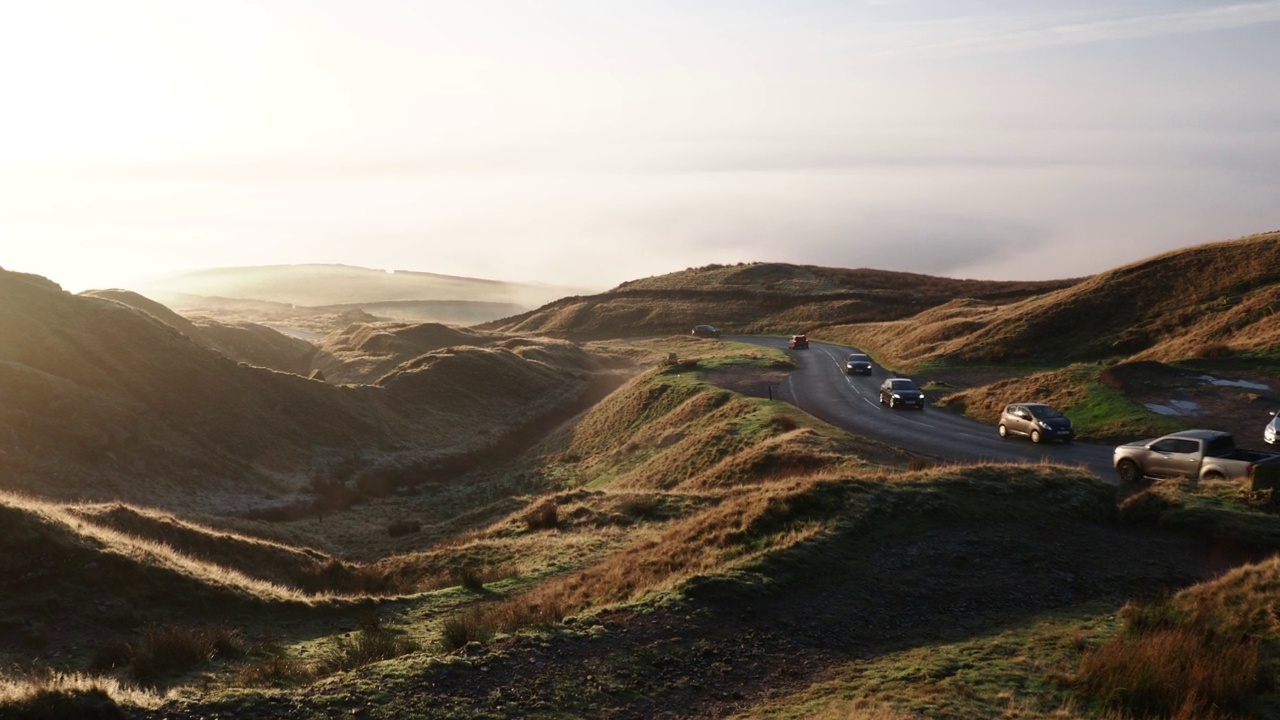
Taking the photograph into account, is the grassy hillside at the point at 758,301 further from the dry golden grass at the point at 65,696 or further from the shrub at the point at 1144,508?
the dry golden grass at the point at 65,696

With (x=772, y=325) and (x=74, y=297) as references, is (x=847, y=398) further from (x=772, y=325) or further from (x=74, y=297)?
(x=772, y=325)

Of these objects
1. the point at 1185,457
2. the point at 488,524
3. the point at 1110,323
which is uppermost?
the point at 1110,323

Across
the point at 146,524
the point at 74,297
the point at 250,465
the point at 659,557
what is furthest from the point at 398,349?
the point at 659,557

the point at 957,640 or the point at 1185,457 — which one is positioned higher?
the point at 1185,457

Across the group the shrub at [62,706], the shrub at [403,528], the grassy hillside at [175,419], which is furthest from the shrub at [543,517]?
the shrub at [62,706]

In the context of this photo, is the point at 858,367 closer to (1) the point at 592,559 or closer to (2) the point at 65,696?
(1) the point at 592,559

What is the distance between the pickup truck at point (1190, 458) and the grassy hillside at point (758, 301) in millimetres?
80824

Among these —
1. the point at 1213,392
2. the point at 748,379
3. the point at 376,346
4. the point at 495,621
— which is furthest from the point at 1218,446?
the point at 376,346

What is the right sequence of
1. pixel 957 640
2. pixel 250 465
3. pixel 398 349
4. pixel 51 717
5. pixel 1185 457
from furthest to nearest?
1. pixel 398 349
2. pixel 250 465
3. pixel 1185 457
4. pixel 957 640
5. pixel 51 717

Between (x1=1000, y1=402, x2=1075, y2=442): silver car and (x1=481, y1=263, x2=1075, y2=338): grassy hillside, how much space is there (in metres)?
69.2

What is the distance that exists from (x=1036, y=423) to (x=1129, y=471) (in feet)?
Answer: 31.0

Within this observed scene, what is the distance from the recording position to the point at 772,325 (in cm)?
11794

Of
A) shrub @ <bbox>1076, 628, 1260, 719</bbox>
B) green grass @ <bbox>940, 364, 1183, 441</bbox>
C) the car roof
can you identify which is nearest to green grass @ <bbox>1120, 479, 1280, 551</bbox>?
the car roof

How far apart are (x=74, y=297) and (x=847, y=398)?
49459mm
